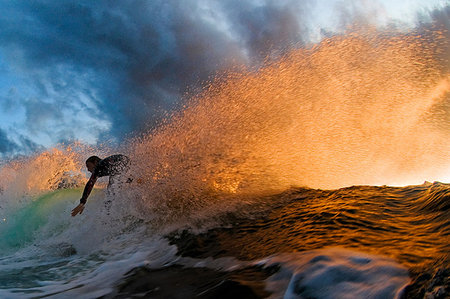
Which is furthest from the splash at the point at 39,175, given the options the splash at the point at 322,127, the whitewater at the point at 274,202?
the splash at the point at 322,127

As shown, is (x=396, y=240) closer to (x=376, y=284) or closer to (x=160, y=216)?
(x=376, y=284)

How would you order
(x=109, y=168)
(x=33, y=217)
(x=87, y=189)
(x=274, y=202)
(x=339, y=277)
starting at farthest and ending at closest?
(x=33, y=217) → (x=109, y=168) → (x=87, y=189) → (x=274, y=202) → (x=339, y=277)

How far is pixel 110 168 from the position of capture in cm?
680

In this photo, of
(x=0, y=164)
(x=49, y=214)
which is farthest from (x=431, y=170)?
(x=0, y=164)

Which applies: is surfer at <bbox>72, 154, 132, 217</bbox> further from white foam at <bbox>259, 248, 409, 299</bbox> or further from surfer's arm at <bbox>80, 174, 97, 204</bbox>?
white foam at <bbox>259, 248, 409, 299</bbox>

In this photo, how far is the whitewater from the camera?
2.12 m

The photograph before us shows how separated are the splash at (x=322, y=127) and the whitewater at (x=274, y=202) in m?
0.03

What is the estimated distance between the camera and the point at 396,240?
2.29 meters

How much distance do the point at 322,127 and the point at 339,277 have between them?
6.34 m

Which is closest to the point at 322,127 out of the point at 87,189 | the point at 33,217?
the point at 87,189

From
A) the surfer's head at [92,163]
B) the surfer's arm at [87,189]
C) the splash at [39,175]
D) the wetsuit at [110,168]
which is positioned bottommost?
the surfer's arm at [87,189]

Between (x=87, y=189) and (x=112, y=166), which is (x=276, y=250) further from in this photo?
(x=112, y=166)

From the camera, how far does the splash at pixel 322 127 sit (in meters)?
7.00

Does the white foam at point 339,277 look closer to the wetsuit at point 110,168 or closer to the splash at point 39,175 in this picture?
the wetsuit at point 110,168
